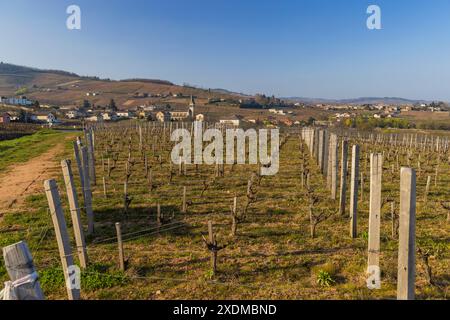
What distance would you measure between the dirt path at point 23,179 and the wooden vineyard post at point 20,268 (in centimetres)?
859

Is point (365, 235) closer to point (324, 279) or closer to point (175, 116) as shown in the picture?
point (324, 279)

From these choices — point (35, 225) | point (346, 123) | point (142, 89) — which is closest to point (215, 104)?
point (346, 123)

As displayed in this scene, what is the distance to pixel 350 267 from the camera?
6.30 meters

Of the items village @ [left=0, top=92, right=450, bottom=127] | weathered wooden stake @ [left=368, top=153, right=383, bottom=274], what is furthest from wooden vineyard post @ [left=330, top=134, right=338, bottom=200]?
village @ [left=0, top=92, right=450, bottom=127]

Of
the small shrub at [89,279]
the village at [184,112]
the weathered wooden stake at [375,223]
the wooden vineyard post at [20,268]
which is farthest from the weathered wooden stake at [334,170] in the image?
the village at [184,112]

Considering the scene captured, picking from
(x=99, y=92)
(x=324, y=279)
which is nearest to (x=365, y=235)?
(x=324, y=279)

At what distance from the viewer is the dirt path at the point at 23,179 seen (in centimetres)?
1148

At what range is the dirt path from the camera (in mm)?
11477

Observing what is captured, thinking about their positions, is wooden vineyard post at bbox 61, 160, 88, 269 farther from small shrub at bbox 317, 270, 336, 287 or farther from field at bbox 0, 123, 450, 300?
small shrub at bbox 317, 270, 336, 287

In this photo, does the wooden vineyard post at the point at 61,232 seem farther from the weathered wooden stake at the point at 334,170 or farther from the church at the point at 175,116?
the church at the point at 175,116

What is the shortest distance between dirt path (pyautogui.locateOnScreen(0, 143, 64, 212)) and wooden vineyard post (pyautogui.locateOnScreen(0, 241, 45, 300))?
8589 mm

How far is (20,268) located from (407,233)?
3.81 metres

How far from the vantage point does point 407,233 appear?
3.88m
